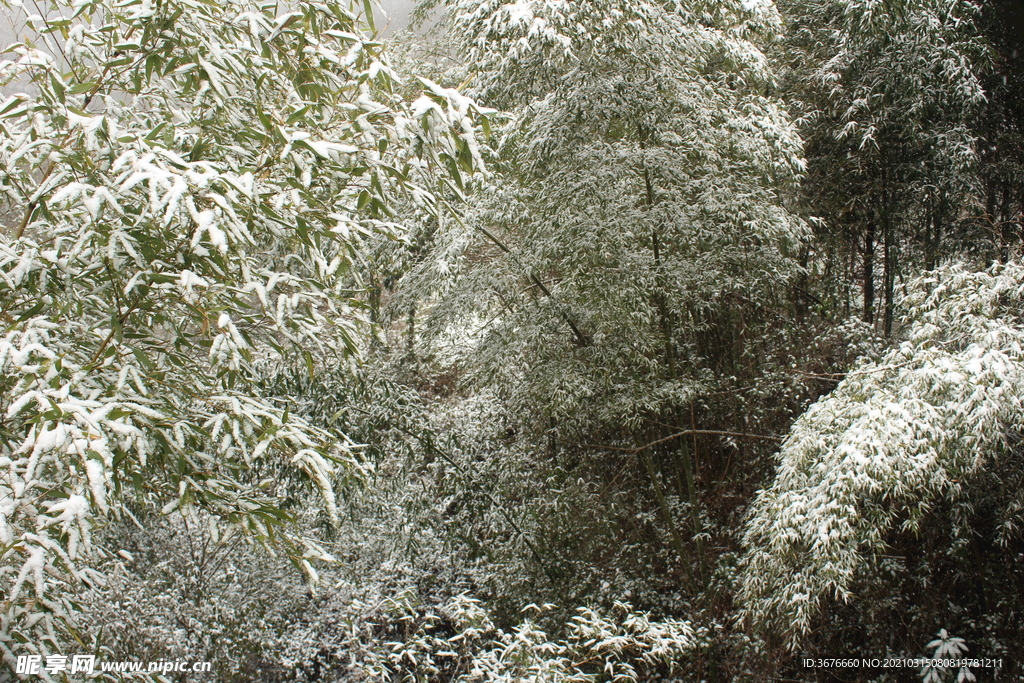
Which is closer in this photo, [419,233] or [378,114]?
[378,114]

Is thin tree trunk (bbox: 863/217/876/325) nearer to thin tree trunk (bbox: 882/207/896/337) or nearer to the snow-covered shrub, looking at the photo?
thin tree trunk (bbox: 882/207/896/337)

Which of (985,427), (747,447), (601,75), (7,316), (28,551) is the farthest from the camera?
(747,447)

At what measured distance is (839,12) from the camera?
5.39 metres

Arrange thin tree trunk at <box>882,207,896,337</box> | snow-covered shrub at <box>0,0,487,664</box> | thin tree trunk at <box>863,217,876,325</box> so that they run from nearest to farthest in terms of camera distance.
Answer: snow-covered shrub at <box>0,0,487,664</box> → thin tree trunk at <box>882,207,896,337</box> → thin tree trunk at <box>863,217,876,325</box>

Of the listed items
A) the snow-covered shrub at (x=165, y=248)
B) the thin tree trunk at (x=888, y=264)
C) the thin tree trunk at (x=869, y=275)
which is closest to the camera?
the snow-covered shrub at (x=165, y=248)

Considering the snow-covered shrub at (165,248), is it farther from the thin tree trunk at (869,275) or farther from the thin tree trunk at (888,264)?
the thin tree trunk at (869,275)

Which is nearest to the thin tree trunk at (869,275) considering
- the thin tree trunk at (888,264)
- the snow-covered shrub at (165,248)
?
the thin tree trunk at (888,264)

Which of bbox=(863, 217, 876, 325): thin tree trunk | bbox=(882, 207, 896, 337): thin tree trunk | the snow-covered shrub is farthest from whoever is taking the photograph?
bbox=(863, 217, 876, 325): thin tree trunk

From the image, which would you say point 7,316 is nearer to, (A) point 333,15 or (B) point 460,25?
(A) point 333,15

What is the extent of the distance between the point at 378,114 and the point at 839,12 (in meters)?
5.26

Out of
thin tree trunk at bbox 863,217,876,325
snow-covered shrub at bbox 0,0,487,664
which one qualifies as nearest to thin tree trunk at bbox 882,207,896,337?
thin tree trunk at bbox 863,217,876,325

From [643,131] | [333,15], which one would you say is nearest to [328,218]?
[333,15]

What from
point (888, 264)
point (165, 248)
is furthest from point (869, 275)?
point (165, 248)

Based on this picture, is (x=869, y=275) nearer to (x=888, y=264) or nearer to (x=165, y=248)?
(x=888, y=264)
